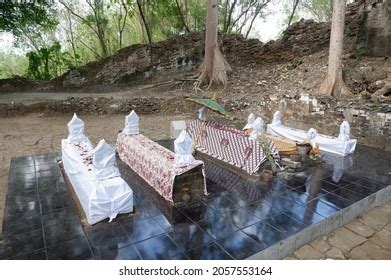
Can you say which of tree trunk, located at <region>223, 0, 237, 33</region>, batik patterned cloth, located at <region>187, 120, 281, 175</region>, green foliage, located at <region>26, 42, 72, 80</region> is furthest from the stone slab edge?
tree trunk, located at <region>223, 0, 237, 33</region>

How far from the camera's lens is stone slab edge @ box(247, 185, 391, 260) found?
2.51 meters

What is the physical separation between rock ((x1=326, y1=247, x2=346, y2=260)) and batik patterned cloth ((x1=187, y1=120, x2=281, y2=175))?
5.52ft

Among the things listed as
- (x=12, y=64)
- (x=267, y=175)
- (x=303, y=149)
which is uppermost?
(x=12, y=64)

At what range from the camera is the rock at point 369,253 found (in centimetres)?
264

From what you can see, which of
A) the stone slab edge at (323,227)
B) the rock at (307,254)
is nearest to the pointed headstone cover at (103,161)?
the stone slab edge at (323,227)

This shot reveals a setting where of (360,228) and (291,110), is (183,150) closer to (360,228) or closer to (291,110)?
(360,228)

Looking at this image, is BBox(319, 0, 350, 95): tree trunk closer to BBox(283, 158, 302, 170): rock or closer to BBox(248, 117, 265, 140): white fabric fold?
BBox(248, 117, 265, 140): white fabric fold

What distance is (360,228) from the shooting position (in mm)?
3109

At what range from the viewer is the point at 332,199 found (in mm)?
3447

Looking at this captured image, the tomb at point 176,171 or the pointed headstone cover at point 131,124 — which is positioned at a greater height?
the pointed headstone cover at point 131,124

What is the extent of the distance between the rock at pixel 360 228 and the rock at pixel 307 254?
2.39 feet

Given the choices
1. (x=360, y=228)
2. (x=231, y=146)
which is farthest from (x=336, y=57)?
(x=360, y=228)

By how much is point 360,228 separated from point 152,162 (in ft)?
8.96

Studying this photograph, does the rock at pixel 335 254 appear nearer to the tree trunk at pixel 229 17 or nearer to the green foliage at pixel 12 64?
the tree trunk at pixel 229 17
